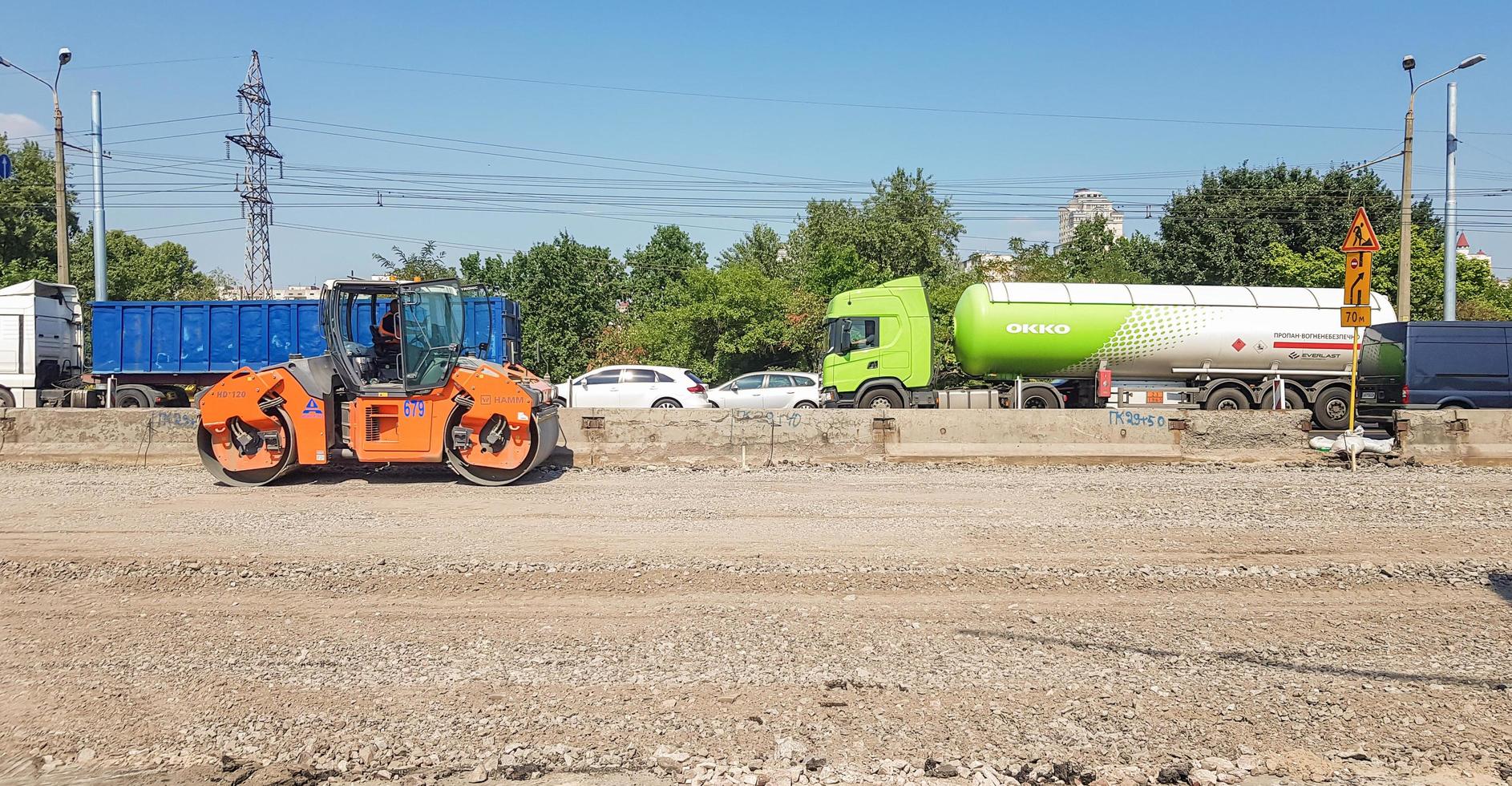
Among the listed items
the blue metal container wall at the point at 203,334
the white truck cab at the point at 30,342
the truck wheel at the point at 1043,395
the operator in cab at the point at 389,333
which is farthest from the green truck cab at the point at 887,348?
the white truck cab at the point at 30,342

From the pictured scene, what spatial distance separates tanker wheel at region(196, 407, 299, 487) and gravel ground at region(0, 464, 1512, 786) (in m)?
1.36

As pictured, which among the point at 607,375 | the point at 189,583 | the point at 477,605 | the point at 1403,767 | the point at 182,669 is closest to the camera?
the point at 1403,767

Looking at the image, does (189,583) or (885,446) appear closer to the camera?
(189,583)

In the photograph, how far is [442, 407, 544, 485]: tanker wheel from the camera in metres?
12.1

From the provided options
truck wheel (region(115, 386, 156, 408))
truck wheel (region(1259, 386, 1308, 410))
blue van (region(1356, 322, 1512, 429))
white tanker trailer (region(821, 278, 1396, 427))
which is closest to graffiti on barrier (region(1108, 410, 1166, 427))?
blue van (region(1356, 322, 1512, 429))

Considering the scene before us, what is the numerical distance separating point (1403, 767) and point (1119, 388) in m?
18.6

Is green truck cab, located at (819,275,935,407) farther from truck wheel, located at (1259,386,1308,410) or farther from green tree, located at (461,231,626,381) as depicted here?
green tree, located at (461,231,626,381)

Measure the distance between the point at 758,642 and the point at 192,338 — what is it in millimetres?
24945

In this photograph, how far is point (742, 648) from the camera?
20.0 feet

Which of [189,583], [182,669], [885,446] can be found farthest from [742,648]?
[885,446]

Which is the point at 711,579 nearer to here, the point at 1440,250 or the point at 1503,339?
the point at 1503,339

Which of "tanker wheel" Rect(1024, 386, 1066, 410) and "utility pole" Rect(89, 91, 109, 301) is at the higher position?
"utility pole" Rect(89, 91, 109, 301)

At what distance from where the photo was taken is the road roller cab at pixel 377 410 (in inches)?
472

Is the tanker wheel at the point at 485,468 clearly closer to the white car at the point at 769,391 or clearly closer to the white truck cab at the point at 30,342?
the white car at the point at 769,391
